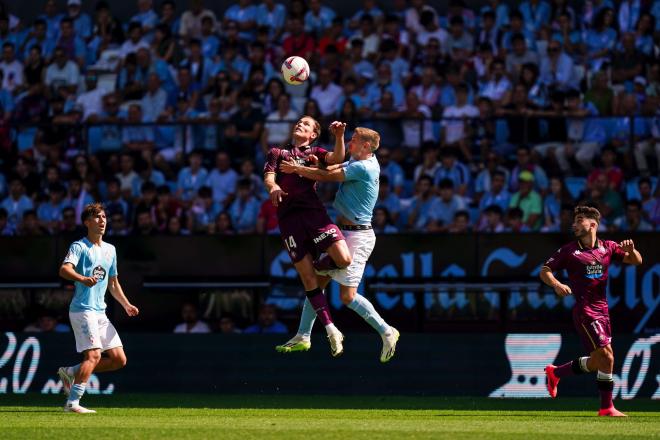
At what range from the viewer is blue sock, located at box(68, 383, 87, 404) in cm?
1431

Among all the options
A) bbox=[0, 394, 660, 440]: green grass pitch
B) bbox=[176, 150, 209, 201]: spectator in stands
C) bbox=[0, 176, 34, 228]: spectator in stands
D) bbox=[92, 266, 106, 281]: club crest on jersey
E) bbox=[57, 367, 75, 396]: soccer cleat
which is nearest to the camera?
bbox=[0, 394, 660, 440]: green grass pitch

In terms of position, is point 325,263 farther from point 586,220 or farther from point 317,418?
point 586,220

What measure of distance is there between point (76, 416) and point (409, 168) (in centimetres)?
831

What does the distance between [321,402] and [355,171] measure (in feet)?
13.6

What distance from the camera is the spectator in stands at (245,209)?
66.2 feet

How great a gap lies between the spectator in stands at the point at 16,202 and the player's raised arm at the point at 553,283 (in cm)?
1008

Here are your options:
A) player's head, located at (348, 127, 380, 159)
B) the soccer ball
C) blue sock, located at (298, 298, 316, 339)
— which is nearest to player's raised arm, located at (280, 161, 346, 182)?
player's head, located at (348, 127, 380, 159)

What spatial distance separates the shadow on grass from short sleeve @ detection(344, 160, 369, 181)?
11.0 feet

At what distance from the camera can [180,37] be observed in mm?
24062

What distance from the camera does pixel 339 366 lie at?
18359mm

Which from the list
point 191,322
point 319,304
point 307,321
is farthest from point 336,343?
point 191,322

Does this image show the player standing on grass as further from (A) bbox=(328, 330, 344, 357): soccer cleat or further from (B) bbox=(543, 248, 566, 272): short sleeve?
(B) bbox=(543, 248, 566, 272): short sleeve

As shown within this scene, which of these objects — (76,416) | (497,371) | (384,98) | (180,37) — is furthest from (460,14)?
(76,416)

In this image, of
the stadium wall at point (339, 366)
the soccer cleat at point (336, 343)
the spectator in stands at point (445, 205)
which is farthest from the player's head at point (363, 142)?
the spectator in stands at point (445, 205)
